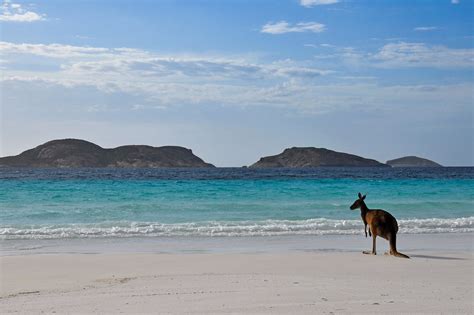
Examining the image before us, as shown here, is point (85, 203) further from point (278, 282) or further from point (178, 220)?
point (278, 282)

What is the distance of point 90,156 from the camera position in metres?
98.4

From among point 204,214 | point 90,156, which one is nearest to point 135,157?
point 90,156

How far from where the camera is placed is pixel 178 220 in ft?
59.4

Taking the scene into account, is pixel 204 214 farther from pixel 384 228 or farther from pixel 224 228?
pixel 384 228

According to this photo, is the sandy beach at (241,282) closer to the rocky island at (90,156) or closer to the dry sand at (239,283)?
the dry sand at (239,283)

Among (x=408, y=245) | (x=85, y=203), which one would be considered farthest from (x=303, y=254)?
(x=85, y=203)

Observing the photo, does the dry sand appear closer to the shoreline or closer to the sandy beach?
the sandy beach

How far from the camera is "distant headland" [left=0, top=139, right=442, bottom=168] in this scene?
322 ft

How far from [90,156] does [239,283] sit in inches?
3704

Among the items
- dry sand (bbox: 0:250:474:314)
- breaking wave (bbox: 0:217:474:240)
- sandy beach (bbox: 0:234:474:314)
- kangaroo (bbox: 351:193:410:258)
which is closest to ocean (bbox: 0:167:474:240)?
breaking wave (bbox: 0:217:474:240)

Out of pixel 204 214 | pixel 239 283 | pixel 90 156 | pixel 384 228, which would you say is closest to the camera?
pixel 239 283

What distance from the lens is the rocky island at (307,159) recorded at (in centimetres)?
10650

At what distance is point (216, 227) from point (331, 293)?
9084mm

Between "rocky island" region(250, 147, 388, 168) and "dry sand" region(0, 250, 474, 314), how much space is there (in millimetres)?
95484
